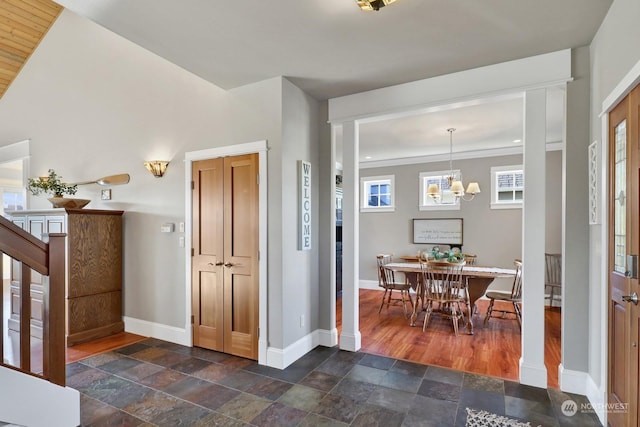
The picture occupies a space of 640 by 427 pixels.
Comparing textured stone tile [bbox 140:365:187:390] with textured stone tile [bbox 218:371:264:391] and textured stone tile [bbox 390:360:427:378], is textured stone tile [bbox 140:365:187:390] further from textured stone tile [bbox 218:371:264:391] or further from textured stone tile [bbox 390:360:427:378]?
textured stone tile [bbox 390:360:427:378]

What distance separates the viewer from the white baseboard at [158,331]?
3.65 meters

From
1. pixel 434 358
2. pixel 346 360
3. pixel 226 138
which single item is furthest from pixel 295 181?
pixel 434 358

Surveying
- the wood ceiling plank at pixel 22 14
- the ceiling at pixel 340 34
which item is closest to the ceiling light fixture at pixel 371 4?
the ceiling at pixel 340 34

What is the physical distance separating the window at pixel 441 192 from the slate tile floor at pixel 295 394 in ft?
12.6

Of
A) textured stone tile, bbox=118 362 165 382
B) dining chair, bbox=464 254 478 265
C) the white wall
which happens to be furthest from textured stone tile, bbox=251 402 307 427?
dining chair, bbox=464 254 478 265

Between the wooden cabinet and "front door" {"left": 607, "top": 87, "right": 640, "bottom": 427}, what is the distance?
4772mm

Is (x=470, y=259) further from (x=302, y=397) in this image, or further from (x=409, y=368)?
(x=302, y=397)

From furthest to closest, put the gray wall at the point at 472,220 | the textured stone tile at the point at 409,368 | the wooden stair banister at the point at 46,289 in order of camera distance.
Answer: the gray wall at the point at 472,220 → the textured stone tile at the point at 409,368 → the wooden stair banister at the point at 46,289

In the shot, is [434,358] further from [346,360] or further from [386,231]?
[386,231]

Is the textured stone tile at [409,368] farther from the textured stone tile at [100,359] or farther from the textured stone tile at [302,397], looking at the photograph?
the textured stone tile at [100,359]

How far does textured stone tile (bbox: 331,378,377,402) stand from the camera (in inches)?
100

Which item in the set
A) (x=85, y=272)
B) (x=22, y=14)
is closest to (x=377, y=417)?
(x=85, y=272)

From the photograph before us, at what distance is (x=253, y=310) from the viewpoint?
10.5 ft

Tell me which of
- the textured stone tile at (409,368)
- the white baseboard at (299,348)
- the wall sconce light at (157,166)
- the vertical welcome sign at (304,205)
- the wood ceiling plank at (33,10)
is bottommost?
the textured stone tile at (409,368)
